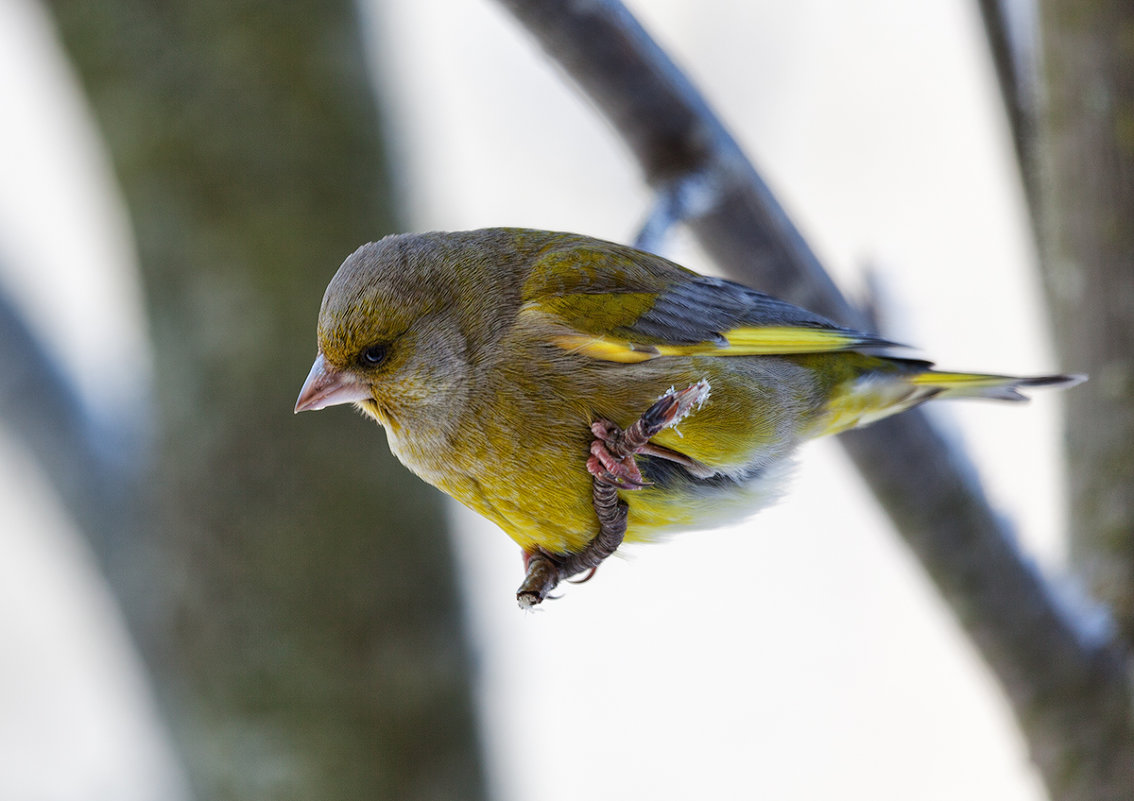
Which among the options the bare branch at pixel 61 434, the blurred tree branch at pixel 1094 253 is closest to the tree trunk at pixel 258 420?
the bare branch at pixel 61 434

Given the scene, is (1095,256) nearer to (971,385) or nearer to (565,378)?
(971,385)

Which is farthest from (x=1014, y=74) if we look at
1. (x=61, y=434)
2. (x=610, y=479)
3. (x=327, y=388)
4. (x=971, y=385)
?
(x=61, y=434)

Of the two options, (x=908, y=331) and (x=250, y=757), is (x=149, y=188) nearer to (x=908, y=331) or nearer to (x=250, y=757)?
(x=250, y=757)

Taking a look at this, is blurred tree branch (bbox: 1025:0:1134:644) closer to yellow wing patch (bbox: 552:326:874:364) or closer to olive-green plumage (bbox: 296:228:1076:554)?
olive-green plumage (bbox: 296:228:1076:554)

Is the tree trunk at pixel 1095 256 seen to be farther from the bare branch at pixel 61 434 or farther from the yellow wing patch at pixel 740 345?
the bare branch at pixel 61 434

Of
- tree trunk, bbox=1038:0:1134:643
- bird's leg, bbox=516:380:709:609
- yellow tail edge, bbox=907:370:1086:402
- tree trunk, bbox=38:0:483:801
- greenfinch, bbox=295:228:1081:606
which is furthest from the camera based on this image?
tree trunk, bbox=38:0:483:801

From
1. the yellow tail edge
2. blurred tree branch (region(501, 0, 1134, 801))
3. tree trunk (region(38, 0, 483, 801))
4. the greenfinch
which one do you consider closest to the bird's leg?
the greenfinch

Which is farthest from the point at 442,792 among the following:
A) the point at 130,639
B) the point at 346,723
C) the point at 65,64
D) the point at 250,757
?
the point at 65,64
